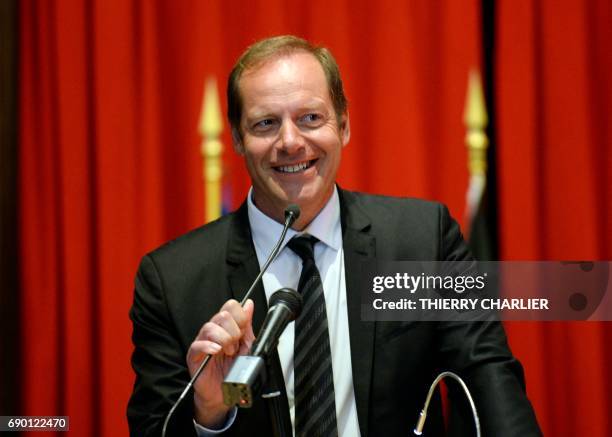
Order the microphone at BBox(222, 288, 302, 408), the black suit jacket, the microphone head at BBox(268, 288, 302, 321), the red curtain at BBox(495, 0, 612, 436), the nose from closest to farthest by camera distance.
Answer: the microphone at BBox(222, 288, 302, 408) < the microphone head at BBox(268, 288, 302, 321) < the black suit jacket < the nose < the red curtain at BBox(495, 0, 612, 436)

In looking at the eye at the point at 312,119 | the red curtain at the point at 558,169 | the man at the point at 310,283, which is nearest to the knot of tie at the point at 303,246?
the man at the point at 310,283

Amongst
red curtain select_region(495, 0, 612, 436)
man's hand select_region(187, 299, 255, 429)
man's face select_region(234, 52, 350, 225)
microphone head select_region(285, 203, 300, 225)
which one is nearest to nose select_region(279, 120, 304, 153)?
man's face select_region(234, 52, 350, 225)

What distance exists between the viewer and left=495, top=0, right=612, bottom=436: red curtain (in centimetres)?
221

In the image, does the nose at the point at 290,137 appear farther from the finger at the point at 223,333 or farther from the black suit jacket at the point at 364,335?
the finger at the point at 223,333

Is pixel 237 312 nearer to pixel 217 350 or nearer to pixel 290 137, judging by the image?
pixel 217 350

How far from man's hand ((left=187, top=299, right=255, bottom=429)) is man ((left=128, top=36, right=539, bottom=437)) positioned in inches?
2.0

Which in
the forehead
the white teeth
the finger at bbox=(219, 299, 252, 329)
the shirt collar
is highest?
the forehead

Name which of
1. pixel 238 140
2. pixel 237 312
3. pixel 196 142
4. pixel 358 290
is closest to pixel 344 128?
pixel 238 140

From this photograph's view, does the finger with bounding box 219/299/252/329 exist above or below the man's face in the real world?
below

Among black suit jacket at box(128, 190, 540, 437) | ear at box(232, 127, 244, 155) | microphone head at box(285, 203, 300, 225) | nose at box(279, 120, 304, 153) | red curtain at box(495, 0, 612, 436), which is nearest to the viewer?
microphone head at box(285, 203, 300, 225)

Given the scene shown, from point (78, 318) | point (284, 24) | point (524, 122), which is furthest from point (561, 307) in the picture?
point (78, 318)

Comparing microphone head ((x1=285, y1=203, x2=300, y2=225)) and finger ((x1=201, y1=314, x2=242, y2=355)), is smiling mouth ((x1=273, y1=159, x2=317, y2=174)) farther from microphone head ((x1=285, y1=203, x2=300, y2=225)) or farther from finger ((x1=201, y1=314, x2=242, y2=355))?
finger ((x1=201, y1=314, x2=242, y2=355))

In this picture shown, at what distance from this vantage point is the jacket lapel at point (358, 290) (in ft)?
5.10

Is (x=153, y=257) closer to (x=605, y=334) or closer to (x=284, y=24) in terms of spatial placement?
(x=284, y=24)
